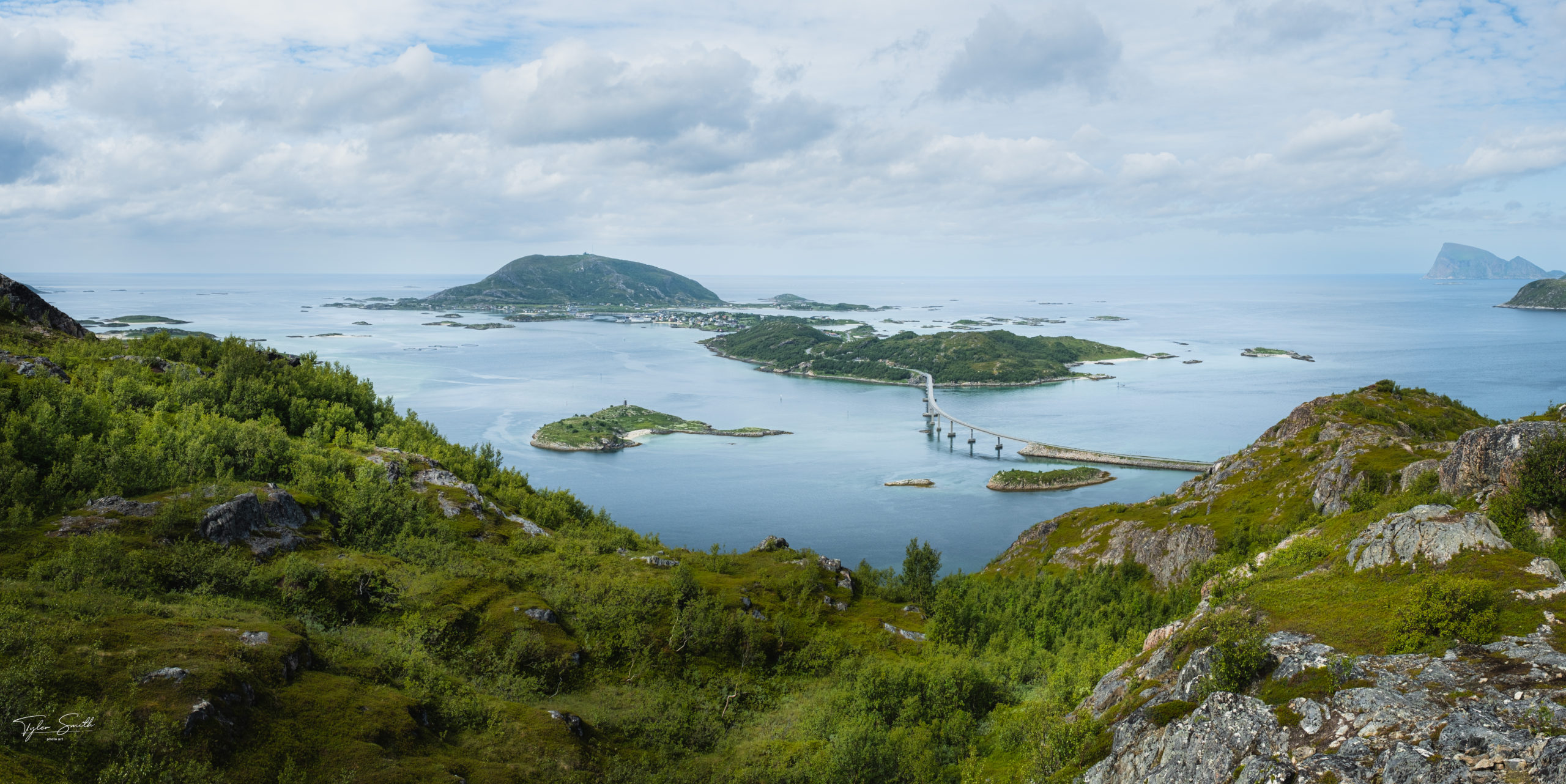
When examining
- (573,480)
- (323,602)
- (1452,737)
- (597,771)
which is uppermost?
(1452,737)

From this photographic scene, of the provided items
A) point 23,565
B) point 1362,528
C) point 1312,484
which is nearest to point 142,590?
point 23,565

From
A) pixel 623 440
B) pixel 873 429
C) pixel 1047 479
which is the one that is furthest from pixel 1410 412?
pixel 623 440

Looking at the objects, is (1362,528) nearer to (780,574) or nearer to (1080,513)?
(780,574)

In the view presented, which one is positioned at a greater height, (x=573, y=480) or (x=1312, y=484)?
(x=1312, y=484)

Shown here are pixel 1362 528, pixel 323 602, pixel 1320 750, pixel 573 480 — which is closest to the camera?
pixel 1320 750

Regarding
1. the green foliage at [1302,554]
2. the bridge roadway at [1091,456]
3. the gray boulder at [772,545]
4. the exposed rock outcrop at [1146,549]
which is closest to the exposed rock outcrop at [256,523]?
the gray boulder at [772,545]

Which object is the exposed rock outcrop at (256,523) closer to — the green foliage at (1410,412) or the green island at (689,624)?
the green island at (689,624)

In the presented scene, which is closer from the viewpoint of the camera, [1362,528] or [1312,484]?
[1362,528]
